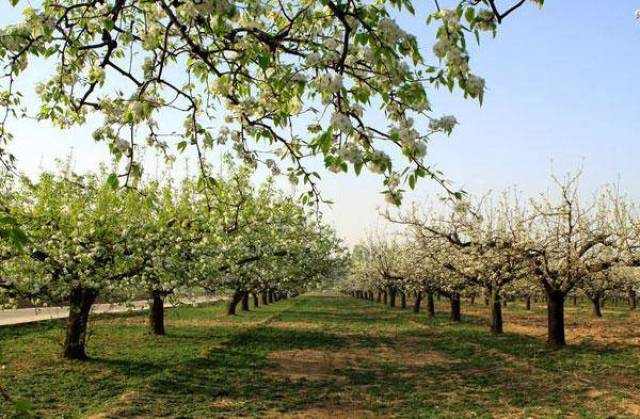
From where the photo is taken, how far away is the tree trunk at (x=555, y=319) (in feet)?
75.6

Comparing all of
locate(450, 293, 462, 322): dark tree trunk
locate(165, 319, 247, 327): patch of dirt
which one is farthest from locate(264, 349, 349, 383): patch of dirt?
locate(450, 293, 462, 322): dark tree trunk

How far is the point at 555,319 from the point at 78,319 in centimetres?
2078

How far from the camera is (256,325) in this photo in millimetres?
35031

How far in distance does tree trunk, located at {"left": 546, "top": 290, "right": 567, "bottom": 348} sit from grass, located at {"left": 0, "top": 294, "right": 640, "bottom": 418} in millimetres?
769

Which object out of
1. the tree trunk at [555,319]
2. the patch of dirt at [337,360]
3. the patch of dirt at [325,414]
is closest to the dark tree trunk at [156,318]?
the patch of dirt at [337,360]

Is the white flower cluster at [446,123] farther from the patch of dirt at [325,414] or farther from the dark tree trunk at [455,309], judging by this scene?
the dark tree trunk at [455,309]

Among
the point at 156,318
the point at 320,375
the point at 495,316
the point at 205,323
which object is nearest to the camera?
the point at 320,375

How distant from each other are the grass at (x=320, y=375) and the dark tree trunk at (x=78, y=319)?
0.57 metres

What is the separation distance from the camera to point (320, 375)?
18266 mm

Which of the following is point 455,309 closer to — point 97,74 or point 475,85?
point 97,74

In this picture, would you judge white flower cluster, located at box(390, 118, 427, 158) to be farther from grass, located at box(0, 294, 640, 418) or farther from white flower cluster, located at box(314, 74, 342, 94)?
grass, located at box(0, 294, 640, 418)

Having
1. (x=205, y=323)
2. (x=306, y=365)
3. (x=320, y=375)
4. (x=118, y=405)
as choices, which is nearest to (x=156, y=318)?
(x=205, y=323)

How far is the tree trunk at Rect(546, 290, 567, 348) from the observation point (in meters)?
23.0

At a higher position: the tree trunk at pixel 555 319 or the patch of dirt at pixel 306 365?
the tree trunk at pixel 555 319
